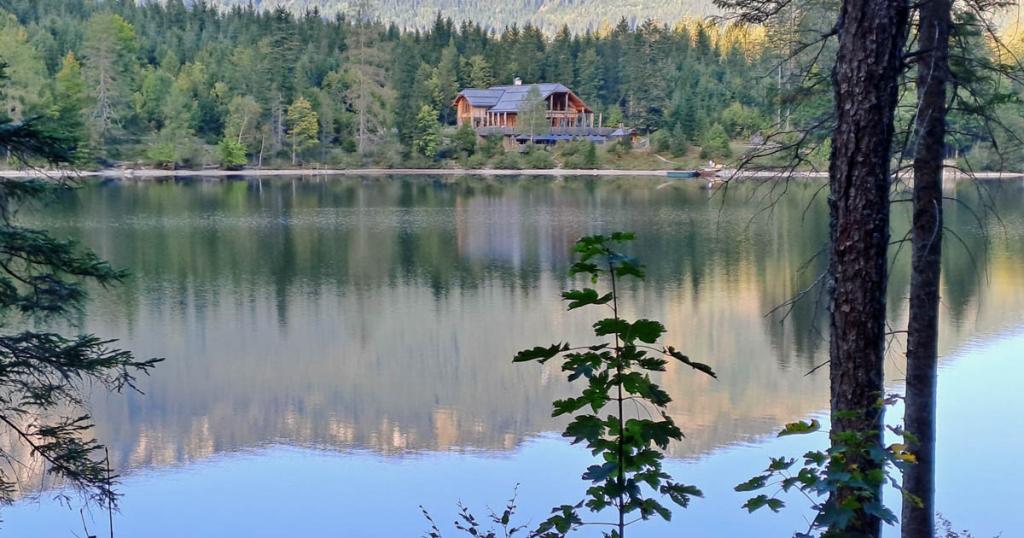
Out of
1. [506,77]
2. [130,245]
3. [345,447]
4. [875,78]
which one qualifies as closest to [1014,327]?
[345,447]

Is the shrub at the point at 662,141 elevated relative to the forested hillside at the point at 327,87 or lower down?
lower down

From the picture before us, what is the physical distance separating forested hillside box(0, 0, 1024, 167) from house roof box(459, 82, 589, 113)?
1889 mm

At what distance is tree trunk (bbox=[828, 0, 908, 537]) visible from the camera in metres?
3.28

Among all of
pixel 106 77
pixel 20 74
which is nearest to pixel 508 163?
pixel 106 77

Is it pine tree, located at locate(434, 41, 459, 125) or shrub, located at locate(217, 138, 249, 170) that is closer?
shrub, located at locate(217, 138, 249, 170)

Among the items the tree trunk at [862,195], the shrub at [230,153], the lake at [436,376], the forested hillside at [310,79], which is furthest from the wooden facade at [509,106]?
the tree trunk at [862,195]

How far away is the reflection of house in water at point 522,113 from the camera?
5994cm

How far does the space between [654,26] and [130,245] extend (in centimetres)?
5417

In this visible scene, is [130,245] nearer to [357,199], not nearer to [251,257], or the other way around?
[251,257]

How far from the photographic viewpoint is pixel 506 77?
6819 centimetres

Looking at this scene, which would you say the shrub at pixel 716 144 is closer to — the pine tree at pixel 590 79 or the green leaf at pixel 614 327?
the pine tree at pixel 590 79

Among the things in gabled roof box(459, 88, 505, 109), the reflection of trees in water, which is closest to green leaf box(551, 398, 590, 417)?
the reflection of trees in water

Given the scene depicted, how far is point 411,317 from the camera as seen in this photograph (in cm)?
1555

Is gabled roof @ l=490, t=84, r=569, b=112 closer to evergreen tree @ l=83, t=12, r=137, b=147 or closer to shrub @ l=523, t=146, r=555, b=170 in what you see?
shrub @ l=523, t=146, r=555, b=170
